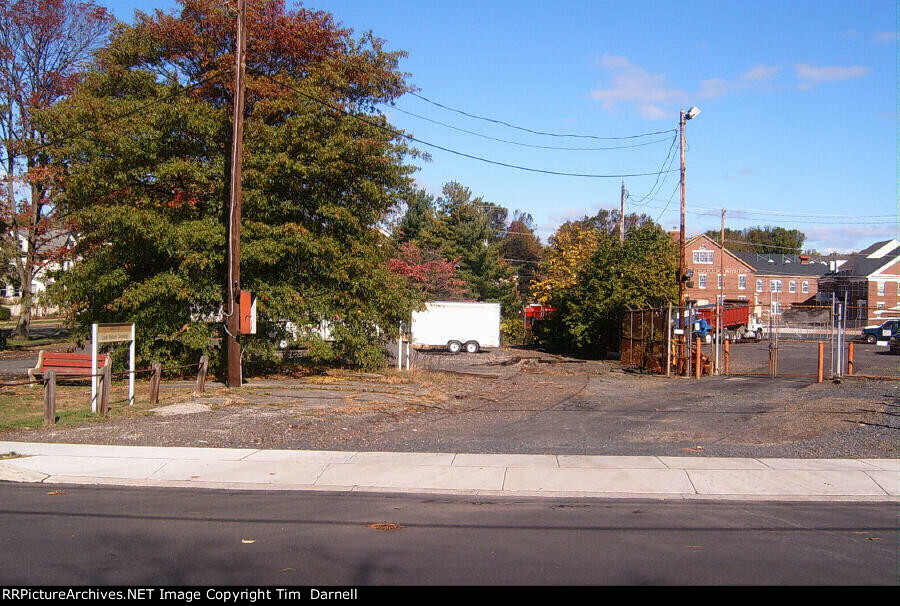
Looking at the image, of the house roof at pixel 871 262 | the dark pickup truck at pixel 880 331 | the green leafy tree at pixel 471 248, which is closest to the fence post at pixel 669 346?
the dark pickup truck at pixel 880 331

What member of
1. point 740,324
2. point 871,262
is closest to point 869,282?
point 871,262

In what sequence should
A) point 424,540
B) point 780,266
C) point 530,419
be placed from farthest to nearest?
point 780,266
point 530,419
point 424,540

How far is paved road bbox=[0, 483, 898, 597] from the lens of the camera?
5.41 metres

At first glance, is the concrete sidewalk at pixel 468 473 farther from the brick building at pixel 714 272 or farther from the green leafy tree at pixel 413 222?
the brick building at pixel 714 272

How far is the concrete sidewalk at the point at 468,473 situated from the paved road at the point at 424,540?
1.57 ft

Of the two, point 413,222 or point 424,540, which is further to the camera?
point 413,222

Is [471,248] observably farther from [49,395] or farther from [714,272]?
[49,395]

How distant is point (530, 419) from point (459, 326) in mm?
25040

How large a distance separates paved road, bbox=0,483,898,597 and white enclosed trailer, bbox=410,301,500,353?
30.8 metres

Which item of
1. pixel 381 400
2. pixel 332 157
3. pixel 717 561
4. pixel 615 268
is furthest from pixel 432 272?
pixel 717 561

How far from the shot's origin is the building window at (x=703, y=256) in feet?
242

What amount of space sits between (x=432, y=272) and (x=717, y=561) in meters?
46.3

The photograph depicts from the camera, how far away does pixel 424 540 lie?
637 centimetres

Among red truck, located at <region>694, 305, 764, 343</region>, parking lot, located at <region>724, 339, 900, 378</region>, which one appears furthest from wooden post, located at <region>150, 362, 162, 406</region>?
red truck, located at <region>694, 305, 764, 343</region>
